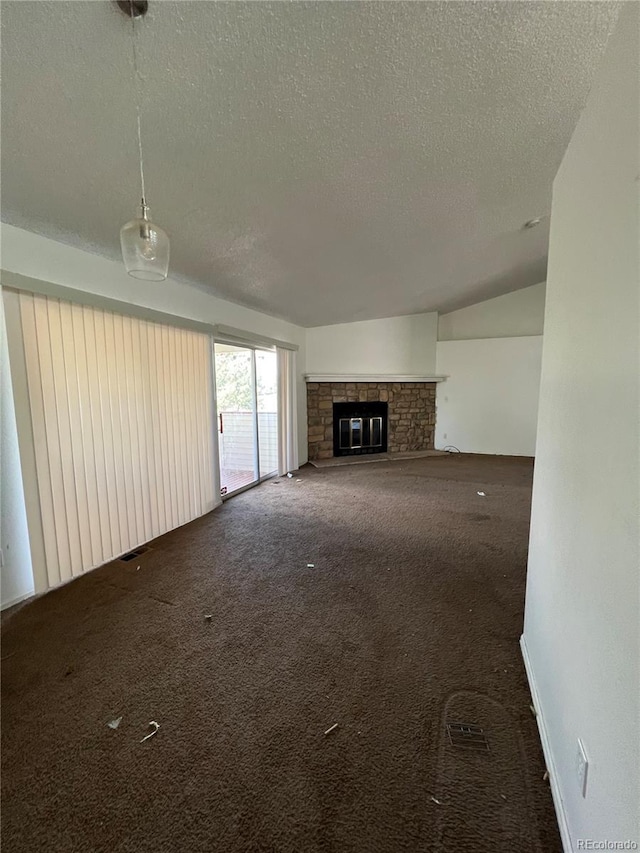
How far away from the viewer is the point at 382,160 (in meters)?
1.78

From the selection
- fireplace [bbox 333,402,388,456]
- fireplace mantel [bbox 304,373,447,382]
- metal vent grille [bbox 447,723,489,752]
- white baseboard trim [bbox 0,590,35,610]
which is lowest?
metal vent grille [bbox 447,723,489,752]

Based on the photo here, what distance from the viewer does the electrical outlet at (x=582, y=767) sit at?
2.87 ft

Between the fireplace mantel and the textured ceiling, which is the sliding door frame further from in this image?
the textured ceiling

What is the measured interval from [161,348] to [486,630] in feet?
10.4

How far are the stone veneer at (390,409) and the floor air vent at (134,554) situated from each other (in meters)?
3.58

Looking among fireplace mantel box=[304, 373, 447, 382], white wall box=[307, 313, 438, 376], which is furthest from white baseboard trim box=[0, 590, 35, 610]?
white wall box=[307, 313, 438, 376]

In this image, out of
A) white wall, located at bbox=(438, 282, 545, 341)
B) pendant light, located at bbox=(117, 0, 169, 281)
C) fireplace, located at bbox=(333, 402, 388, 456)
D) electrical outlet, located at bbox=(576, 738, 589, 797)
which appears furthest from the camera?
fireplace, located at bbox=(333, 402, 388, 456)

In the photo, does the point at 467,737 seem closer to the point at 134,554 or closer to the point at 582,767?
the point at 582,767

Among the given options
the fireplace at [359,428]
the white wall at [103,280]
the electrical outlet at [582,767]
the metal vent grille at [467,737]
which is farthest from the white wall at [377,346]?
the electrical outlet at [582,767]

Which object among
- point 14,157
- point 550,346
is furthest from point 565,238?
point 14,157

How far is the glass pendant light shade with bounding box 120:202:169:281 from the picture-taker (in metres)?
1.18

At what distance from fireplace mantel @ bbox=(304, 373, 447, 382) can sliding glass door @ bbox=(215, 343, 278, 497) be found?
111cm

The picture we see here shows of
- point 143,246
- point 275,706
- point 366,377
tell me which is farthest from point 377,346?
point 275,706

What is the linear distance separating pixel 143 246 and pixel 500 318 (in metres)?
6.88
